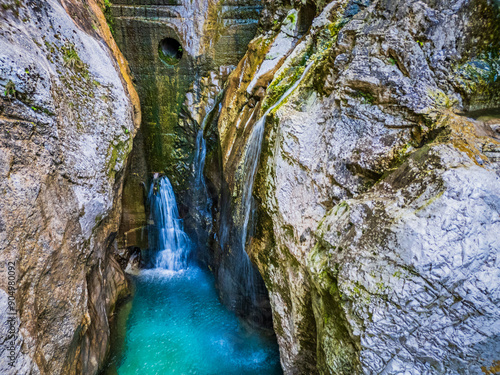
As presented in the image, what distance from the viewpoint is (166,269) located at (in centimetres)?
754

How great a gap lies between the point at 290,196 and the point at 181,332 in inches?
155

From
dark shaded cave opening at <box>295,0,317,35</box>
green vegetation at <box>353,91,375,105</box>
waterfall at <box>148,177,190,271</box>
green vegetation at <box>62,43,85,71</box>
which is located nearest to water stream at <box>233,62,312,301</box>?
green vegetation at <box>353,91,375,105</box>

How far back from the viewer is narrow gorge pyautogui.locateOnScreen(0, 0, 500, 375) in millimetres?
1884

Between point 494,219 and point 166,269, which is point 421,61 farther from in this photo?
point 166,269

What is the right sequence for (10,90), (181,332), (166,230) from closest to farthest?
(10,90) < (181,332) < (166,230)

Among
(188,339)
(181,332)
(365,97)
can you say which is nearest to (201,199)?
(181,332)

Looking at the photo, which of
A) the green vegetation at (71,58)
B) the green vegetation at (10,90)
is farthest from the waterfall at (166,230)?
the green vegetation at (10,90)

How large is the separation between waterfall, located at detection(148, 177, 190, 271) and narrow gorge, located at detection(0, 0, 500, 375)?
138 centimetres

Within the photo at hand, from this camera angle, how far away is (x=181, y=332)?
520cm

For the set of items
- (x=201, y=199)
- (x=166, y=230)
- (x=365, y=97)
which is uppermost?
(x=365, y=97)

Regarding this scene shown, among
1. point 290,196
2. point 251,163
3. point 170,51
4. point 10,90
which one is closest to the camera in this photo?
point 10,90

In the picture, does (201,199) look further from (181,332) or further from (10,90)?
(10,90)

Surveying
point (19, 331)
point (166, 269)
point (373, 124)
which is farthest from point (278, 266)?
point (166, 269)

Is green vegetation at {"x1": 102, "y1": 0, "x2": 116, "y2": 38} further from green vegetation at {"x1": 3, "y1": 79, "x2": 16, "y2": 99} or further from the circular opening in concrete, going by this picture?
green vegetation at {"x1": 3, "y1": 79, "x2": 16, "y2": 99}
